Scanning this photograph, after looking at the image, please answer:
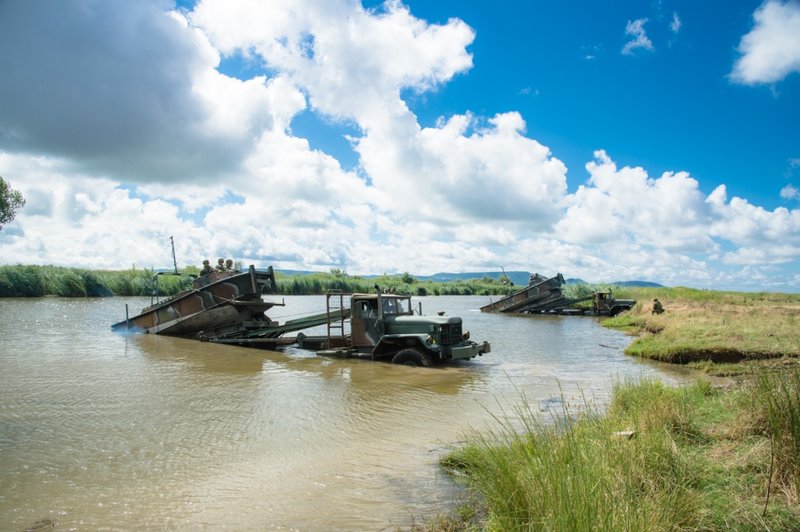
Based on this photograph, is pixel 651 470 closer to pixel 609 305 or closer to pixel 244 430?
pixel 244 430

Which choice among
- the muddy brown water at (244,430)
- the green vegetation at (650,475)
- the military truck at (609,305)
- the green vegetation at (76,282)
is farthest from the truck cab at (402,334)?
the green vegetation at (76,282)

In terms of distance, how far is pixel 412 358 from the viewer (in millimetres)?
13594

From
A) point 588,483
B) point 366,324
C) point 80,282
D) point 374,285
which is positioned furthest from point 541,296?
point 80,282

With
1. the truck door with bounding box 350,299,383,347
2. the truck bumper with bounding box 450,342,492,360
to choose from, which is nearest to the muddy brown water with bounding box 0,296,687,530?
the truck bumper with bounding box 450,342,492,360

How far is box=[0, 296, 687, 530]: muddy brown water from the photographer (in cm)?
473

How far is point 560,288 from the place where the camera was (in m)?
37.4

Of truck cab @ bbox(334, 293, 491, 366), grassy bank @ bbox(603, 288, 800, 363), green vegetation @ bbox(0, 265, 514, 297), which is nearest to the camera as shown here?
grassy bank @ bbox(603, 288, 800, 363)

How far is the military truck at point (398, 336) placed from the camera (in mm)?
13398

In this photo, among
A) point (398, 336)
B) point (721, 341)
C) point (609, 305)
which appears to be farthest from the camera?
point (609, 305)

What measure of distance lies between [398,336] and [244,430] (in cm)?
674

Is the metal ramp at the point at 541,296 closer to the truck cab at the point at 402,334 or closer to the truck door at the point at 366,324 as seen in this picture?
the truck cab at the point at 402,334

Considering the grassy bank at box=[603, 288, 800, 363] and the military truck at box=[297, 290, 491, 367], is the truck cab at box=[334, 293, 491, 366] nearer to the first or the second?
the military truck at box=[297, 290, 491, 367]

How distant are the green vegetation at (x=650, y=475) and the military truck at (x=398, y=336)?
768 centimetres

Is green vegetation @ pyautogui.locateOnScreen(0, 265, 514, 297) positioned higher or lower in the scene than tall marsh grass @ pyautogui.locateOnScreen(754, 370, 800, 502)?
higher
